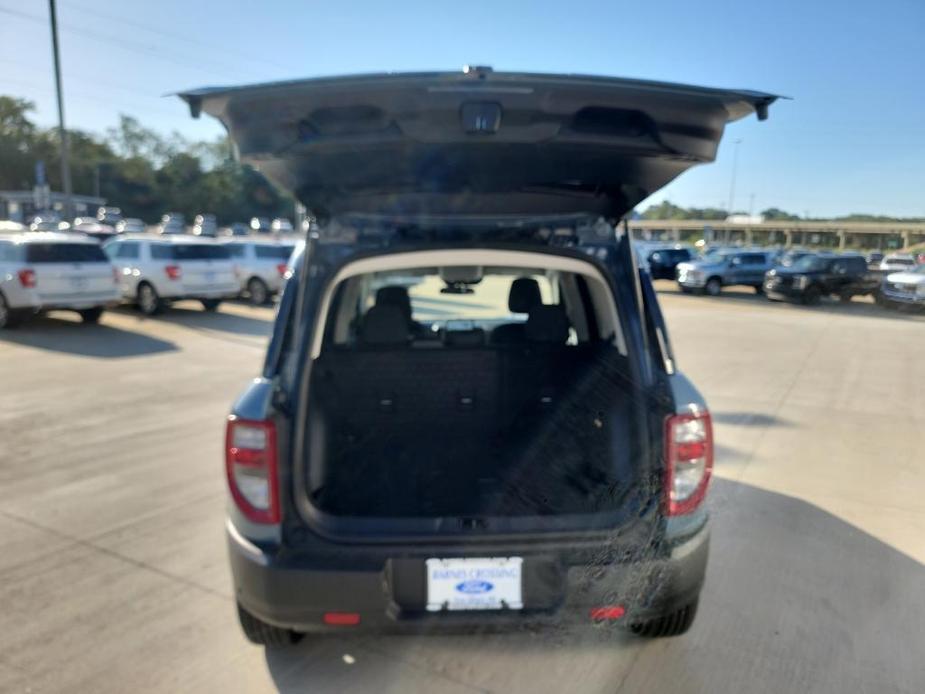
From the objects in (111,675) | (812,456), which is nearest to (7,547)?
(111,675)

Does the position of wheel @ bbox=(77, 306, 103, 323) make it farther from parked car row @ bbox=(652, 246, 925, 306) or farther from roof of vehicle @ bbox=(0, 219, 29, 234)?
parked car row @ bbox=(652, 246, 925, 306)

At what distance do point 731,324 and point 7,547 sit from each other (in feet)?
45.1

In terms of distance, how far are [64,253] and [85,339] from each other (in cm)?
187

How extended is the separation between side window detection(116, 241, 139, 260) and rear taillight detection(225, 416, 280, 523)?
12791 mm

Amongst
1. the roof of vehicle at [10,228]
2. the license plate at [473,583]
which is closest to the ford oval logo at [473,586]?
the license plate at [473,583]

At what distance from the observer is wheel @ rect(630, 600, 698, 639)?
2676 mm

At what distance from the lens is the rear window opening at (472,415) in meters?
2.74

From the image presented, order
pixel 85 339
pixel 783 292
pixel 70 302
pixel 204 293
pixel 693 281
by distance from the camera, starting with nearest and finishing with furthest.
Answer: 1. pixel 85 339
2. pixel 70 302
3. pixel 204 293
4. pixel 783 292
5. pixel 693 281

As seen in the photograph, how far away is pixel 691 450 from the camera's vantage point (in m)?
2.42

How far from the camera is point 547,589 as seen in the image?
7.47 feet

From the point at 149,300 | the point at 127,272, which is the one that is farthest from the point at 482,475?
Answer: the point at 127,272

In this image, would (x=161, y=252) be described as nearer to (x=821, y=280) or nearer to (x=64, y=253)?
(x=64, y=253)

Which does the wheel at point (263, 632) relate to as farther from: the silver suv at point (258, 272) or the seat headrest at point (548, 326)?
the silver suv at point (258, 272)

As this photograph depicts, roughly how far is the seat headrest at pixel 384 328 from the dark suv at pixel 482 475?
483mm
